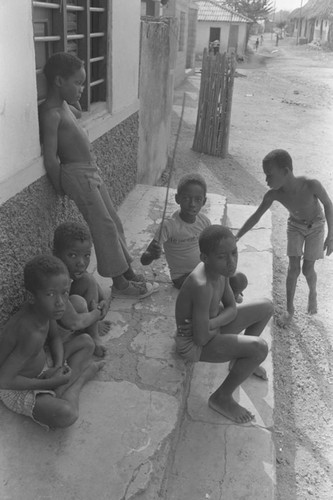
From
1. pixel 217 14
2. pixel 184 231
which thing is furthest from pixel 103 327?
pixel 217 14

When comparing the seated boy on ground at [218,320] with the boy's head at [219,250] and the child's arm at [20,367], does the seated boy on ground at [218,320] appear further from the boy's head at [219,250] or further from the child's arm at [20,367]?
the child's arm at [20,367]

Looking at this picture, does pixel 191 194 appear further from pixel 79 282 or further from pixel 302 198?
pixel 302 198

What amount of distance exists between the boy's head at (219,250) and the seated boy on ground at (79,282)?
62 cm

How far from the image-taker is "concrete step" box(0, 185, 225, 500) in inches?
76.5

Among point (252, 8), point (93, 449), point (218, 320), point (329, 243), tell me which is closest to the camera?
point (93, 449)

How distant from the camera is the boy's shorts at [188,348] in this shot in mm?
2514

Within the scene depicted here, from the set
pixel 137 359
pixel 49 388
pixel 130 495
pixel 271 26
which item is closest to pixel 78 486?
pixel 130 495

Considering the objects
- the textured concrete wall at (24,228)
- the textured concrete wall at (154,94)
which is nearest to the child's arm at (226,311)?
the textured concrete wall at (24,228)

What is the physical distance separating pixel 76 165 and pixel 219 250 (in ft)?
3.57

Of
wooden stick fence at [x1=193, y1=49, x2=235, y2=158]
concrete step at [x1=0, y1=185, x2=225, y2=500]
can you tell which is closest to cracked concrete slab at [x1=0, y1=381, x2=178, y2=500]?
concrete step at [x1=0, y1=185, x2=225, y2=500]

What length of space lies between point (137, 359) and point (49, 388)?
1.84 feet

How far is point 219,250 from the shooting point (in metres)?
2.37

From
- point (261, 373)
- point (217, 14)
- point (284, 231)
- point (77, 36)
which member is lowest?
point (284, 231)

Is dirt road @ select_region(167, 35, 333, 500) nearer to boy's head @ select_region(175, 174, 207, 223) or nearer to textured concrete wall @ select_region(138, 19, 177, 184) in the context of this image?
textured concrete wall @ select_region(138, 19, 177, 184)
